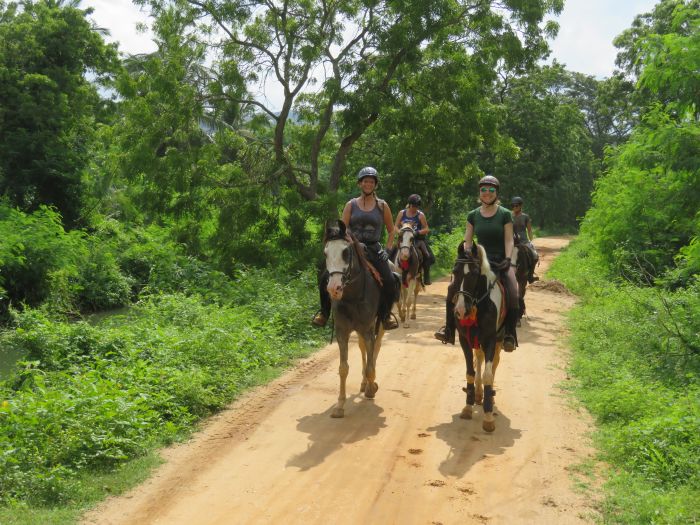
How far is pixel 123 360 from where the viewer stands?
869 cm

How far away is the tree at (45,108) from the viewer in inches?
795

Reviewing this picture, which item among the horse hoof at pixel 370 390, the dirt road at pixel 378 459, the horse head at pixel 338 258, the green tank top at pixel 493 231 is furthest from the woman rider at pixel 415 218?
the horse head at pixel 338 258

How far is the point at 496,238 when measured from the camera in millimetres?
7488

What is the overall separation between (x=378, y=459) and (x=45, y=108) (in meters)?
18.4

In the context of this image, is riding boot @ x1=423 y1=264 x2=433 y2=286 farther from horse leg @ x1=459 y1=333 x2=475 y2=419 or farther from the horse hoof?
horse leg @ x1=459 y1=333 x2=475 y2=419

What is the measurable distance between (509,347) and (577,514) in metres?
2.53

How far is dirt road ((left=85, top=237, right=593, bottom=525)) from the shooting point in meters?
5.26

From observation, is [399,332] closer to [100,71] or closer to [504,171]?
[100,71]

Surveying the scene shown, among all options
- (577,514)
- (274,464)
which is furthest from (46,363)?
(577,514)

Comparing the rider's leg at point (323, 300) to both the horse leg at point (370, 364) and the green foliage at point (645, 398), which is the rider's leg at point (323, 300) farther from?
the green foliage at point (645, 398)

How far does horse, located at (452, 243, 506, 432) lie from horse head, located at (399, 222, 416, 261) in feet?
15.6

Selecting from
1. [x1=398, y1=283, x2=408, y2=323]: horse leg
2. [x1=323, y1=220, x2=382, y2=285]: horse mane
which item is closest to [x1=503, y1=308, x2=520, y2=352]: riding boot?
[x1=323, y1=220, x2=382, y2=285]: horse mane

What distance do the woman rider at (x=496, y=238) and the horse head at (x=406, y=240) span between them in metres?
4.67

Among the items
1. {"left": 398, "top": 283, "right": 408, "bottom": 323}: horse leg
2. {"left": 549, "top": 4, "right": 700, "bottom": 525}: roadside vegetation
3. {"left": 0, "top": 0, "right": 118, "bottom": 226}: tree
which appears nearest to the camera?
{"left": 549, "top": 4, "right": 700, "bottom": 525}: roadside vegetation
